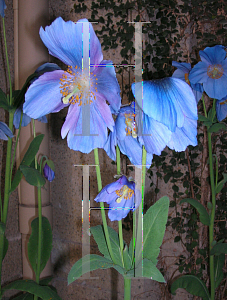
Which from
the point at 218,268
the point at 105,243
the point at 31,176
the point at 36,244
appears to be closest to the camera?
the point at 105,243

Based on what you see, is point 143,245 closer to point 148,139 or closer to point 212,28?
point 148,139

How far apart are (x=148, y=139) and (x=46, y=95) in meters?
0.11

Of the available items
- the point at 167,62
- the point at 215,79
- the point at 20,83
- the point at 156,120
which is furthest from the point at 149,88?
the point at 20,83

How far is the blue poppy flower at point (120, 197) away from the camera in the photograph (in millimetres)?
315

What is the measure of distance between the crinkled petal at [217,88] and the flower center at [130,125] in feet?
1.07

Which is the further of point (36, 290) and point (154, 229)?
point (36, 290)

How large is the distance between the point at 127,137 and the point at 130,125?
0.06 feet

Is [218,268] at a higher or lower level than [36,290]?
lower

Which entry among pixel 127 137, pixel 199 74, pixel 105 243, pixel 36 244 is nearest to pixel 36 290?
pixel 36 244

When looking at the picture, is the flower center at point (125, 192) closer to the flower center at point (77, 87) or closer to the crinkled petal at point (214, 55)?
the flower center at point (77, 87)

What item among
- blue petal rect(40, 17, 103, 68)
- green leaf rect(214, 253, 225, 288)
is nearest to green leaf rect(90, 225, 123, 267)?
blue petal rect(40, 17, 103, 68)

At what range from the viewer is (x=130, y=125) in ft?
0.96

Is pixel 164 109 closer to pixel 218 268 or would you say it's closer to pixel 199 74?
pixel 199 74

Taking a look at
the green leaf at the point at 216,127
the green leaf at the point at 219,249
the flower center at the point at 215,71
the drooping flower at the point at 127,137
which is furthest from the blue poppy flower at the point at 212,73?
the green leaf at the point at 219,249
